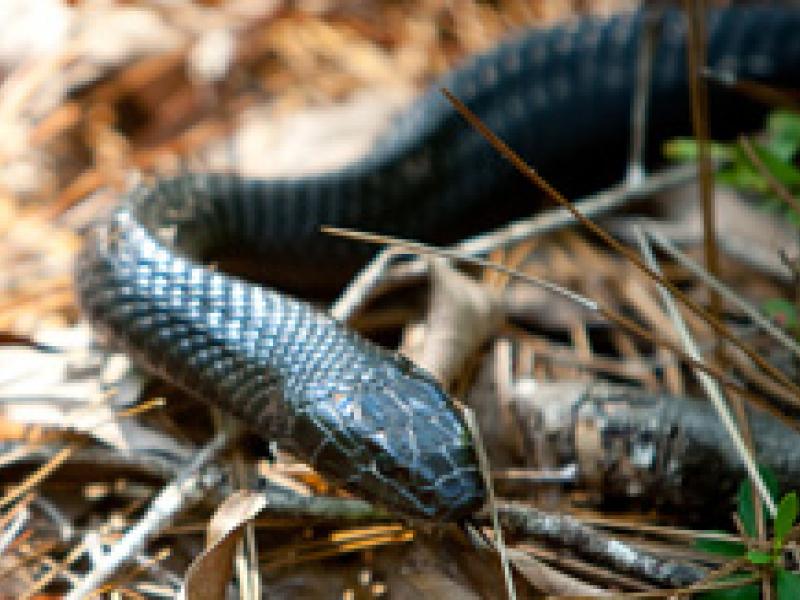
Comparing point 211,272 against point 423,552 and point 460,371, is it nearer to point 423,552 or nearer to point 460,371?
point 460,371

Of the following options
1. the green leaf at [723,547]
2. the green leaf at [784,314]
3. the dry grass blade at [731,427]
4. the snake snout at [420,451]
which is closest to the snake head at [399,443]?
the snake snout at [420,451]

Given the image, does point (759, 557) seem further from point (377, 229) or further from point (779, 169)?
point (377, 229)

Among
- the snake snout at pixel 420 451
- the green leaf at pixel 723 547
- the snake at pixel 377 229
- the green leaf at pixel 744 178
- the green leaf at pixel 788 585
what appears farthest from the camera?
the green leaf at pixel 744 178

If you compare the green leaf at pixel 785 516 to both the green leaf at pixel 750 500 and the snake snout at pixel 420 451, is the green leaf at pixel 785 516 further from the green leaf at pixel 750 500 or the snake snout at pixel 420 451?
the snake snout at pixel 420 451

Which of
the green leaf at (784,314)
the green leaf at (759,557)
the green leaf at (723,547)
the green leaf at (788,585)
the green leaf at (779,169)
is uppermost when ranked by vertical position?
the green leaf at (779,169)

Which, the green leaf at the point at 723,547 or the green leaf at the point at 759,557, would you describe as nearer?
the green leaf at the point at 759,557

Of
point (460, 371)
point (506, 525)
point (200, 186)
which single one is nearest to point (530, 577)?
point (506, 525)

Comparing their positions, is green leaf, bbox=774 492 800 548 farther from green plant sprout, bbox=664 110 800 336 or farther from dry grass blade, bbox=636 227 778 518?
green plant sprout, bbox=664 110 800 336

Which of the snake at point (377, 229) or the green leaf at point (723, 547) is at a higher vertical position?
the snake at point (377, 229)
